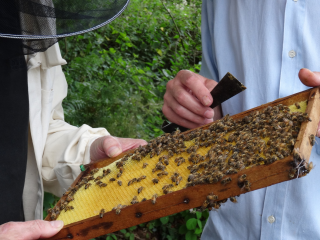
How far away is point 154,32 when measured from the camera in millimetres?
7219

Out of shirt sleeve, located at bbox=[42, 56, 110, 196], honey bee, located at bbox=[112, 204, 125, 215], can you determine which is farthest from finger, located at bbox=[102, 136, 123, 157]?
honey bee, located at bbox=[112, 204, 125, 215]

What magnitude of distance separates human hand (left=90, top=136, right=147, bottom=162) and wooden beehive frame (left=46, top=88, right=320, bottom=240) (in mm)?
622

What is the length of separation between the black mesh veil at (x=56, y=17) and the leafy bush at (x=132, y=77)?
2.21 meters

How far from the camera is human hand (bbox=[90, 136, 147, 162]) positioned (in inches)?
80.0

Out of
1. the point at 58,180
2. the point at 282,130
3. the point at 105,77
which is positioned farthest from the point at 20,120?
the point at 105,77

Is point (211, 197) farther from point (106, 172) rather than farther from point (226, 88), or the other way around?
point (226, 88)

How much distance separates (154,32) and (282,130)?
20.2 ft

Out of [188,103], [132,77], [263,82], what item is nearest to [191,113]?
[188,103]

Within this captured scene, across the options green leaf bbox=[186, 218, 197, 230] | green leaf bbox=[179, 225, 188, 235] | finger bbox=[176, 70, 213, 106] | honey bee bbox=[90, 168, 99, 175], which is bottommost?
green leaf bbox=[179, 225, 188, 235]

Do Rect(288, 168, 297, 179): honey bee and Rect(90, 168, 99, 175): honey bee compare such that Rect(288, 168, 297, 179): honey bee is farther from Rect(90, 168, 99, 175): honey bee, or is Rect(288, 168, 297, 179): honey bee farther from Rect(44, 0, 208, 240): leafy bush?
Rect(44, 0, 208, 240): leafy bush

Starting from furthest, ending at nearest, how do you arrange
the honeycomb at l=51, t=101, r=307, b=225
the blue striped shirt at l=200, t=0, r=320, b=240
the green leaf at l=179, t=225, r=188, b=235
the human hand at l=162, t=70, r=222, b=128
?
the green leaf at l=179, t=225, r=188, b=235, the human hand at l=162, t=70, r=222, b=128, the blue striped shirt at l=200, t=0, r=320, b=240, the honeycomb at l=51, t=101, r=307, b=225

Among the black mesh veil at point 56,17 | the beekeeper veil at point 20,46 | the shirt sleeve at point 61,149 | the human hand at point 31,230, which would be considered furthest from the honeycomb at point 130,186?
the black mesh veil at point 56,17

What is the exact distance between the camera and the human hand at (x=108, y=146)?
2033 millimetres

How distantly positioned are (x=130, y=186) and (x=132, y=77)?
3766 mm
